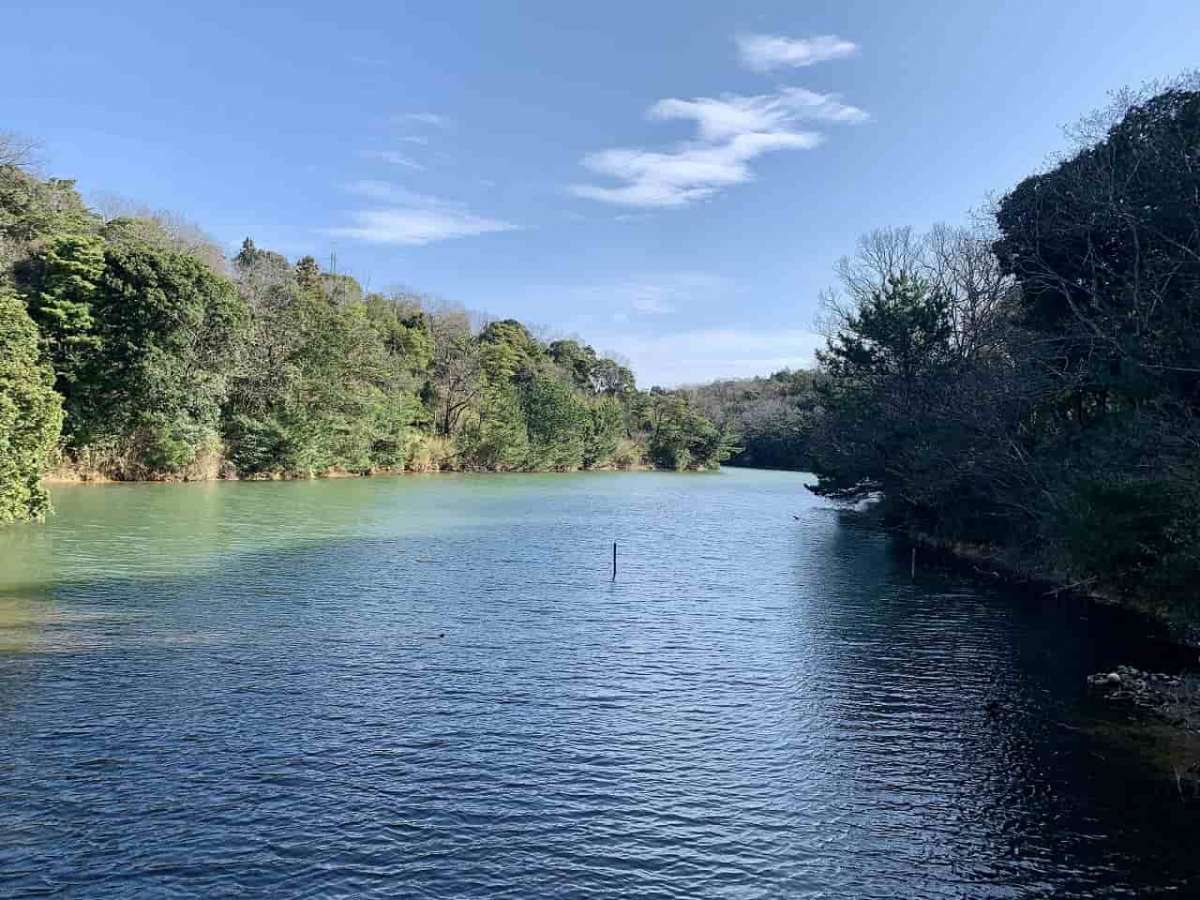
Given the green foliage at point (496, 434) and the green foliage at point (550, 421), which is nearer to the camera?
the green foliage at point (496, 434)

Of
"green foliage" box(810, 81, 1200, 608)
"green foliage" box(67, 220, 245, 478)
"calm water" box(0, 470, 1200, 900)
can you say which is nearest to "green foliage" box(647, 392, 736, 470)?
"green foliage" box(67, 220, 245, 478)

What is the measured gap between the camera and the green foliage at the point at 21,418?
76.0 feet

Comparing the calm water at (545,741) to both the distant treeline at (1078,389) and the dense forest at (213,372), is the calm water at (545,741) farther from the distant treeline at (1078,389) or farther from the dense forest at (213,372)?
the dense forest at (213,372)

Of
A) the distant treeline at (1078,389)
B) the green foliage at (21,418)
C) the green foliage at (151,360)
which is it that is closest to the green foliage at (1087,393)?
the distant treeline at (1078,389)

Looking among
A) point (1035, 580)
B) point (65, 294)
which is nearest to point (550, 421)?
point (65, 294)

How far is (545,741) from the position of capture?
32.6 ft

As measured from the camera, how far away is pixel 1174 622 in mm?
12594

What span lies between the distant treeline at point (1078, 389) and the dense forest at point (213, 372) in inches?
1057

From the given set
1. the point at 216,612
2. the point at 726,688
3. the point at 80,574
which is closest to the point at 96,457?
the point at 80,574

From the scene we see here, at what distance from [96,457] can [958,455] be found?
41.1 metres

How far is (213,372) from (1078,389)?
42298 mm

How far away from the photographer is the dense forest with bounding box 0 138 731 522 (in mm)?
38281

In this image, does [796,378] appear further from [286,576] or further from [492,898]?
[492,898]

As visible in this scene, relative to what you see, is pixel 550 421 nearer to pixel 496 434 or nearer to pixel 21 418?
pixel 496 434
